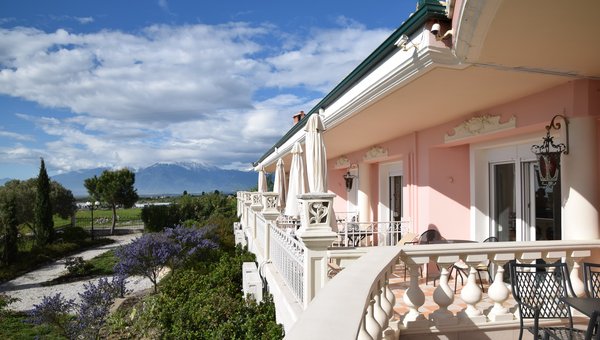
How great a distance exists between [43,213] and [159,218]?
8511 mm

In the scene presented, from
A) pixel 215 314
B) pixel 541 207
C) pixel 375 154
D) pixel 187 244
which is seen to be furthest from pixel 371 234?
pixel 187 244

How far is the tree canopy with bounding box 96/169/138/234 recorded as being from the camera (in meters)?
45.8

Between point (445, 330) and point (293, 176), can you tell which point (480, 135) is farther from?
point (445, 330)

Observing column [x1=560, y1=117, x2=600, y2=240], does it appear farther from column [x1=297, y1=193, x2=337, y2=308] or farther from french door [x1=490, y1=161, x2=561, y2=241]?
column [x1=297, y1=193, x2=337, y2=308]

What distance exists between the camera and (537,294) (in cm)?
314

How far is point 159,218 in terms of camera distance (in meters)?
32.5

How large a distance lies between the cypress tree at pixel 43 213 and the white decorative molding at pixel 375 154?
92.2 feet

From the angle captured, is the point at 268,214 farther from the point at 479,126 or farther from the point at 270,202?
the point at 479,126

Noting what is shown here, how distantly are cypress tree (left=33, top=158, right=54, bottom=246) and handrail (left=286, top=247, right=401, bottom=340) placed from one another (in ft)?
110

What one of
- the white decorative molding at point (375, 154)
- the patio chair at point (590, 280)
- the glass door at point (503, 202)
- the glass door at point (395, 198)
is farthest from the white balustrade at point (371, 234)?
the patio chair at point (590, 280)

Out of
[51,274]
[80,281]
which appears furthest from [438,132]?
[51,274]

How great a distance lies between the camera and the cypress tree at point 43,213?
28.5 meters

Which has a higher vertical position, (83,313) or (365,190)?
(365,190)

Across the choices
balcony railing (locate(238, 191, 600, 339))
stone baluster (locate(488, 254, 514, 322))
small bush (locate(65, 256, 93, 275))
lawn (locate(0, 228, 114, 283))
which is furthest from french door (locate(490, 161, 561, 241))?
lawn (locate(0, 228, 114, 283))
